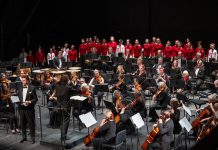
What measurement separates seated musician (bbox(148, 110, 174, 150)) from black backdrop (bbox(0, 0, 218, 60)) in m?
13.5

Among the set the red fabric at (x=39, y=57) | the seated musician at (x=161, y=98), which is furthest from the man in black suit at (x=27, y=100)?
the red fabric at (x=39, y=57)

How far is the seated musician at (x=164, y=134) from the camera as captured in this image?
21.1 feet

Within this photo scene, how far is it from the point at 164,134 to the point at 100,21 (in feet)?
55.5

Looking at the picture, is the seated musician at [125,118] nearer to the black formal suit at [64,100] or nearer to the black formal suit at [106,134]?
the black formal suit at [106,134]

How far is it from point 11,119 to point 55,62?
7591 millimetres

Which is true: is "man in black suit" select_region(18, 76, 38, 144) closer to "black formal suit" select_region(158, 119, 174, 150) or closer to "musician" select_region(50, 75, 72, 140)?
"musician" select_region(50, 75, 72, 140)

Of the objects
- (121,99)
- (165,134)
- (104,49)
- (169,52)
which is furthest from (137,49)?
(165,134)

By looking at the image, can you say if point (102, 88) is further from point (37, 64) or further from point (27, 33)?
point (27, 33)

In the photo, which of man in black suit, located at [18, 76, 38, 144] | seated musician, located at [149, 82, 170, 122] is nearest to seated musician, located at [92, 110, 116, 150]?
man in black suit, located at [18, 76, 38, 144]

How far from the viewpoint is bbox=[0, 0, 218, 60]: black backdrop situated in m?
19.4

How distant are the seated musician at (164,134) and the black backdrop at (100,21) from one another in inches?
530

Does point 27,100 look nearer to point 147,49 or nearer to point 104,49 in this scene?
point 147,49

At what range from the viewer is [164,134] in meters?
6.48

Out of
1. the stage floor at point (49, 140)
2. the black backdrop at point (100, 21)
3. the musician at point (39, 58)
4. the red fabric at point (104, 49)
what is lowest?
the stage floor at point (49, 140)
